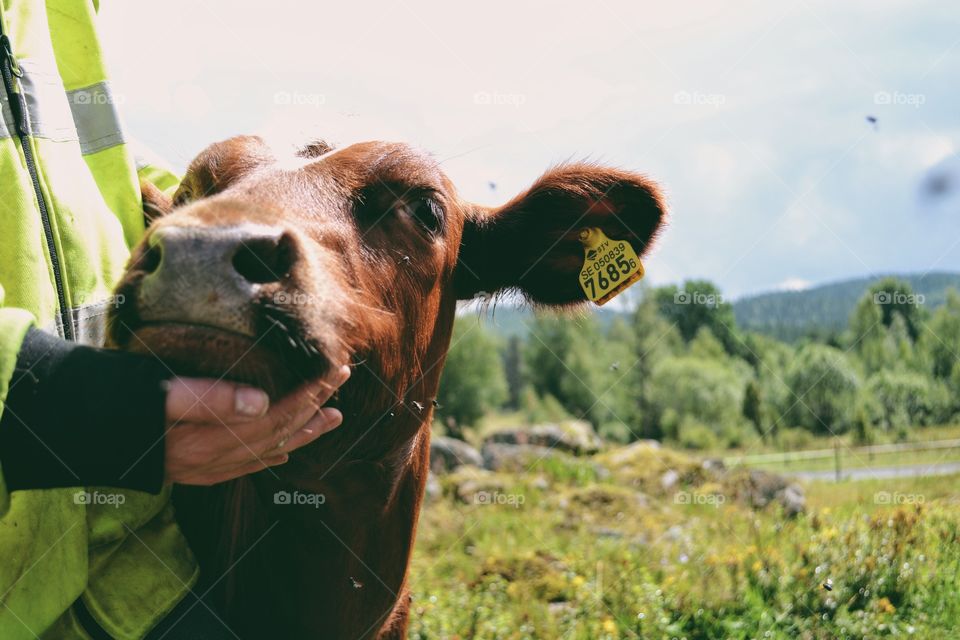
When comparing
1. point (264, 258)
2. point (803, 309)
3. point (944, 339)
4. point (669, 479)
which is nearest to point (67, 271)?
point (264, 258)

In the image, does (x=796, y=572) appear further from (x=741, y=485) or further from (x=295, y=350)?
(x=741, y=485)

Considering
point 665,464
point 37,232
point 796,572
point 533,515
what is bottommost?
point 665,464

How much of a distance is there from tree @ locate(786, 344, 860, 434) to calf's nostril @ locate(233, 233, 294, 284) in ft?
60.7

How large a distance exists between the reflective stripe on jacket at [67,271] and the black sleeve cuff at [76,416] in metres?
0.11

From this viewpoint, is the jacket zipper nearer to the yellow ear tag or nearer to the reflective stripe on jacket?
the reflective stripe on jacket

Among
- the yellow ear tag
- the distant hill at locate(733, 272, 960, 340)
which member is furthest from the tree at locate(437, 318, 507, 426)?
the yellow ear tag

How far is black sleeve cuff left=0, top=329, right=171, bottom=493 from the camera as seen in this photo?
199 centimetres

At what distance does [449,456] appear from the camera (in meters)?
18.0

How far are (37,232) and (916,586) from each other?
16.9 ft

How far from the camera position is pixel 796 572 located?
5895 mm

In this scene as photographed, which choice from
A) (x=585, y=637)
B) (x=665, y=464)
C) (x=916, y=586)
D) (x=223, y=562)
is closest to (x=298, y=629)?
(x=223, y=562)

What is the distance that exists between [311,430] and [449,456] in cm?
1590

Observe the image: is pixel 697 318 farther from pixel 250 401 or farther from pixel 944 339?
pixel 250 401

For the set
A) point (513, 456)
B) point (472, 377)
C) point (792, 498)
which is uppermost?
point (792, 498)
